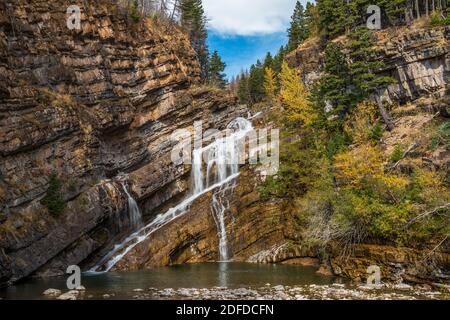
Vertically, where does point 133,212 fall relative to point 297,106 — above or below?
below

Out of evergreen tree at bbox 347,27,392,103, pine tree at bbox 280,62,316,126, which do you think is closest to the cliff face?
pine tree at bbox 280,62,316,126

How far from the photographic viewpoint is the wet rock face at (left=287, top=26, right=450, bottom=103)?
1533 inches

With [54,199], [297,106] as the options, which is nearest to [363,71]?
[297,106]

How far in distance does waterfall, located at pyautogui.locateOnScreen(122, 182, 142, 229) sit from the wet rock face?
2703 centimetres

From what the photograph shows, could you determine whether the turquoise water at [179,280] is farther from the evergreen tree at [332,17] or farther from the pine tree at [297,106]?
the evergreen tree at [332,17]

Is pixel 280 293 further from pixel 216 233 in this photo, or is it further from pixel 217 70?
pixel 217 70

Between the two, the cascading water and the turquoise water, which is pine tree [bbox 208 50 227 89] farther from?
the turquoise water

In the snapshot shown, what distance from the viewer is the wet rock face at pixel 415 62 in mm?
38934

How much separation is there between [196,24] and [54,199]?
4674cm

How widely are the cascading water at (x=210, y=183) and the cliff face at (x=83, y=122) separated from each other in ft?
4.33

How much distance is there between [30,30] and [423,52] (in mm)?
35081

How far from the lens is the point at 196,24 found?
224 ft

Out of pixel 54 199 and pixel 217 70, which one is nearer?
pixel 54 199

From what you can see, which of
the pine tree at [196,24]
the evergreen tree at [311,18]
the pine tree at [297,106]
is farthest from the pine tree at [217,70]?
the pine tree at [297,106]
